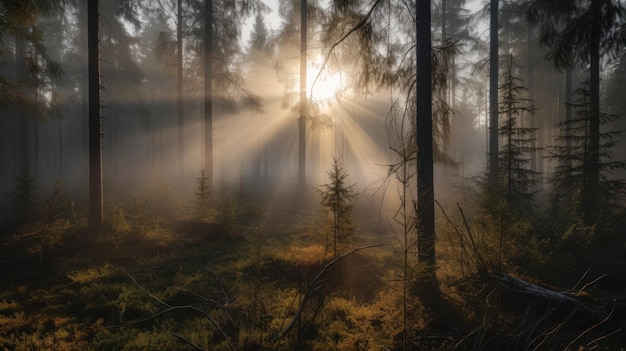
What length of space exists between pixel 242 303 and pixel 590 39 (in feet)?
41.3

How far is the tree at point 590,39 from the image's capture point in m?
8.88

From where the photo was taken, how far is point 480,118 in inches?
1697

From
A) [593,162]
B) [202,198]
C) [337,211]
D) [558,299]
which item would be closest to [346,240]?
[337,211]

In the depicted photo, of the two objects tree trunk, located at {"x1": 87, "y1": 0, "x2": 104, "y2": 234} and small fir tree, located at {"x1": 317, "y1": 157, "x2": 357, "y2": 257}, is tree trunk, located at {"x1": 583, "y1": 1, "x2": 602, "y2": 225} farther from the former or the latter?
tree trunk, located at {"x1": 87, "y1": 0, "x2": 104, "y2": 234}

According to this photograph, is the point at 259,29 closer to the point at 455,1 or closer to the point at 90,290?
the point at 455,1

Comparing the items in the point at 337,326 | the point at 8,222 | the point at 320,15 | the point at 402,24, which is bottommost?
the point at 337,326

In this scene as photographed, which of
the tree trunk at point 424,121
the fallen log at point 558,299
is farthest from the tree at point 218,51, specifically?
the fallen log at point 558,299

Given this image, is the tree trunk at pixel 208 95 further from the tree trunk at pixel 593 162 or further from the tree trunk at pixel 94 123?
the tree trunk at pixel 593 162

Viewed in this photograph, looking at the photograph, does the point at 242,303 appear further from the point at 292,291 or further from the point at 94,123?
the point at 94,123

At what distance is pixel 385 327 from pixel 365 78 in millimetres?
4940

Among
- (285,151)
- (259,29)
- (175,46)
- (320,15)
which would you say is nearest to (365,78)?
(320,15)

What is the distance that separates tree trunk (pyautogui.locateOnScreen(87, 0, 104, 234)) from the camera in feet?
29.1

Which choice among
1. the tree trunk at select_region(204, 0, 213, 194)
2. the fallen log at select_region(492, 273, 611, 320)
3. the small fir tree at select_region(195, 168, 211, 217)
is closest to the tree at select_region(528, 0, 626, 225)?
the fallen log at select_region(492, 273, 611, 320)

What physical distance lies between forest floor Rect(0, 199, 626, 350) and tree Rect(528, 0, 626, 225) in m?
5.05
